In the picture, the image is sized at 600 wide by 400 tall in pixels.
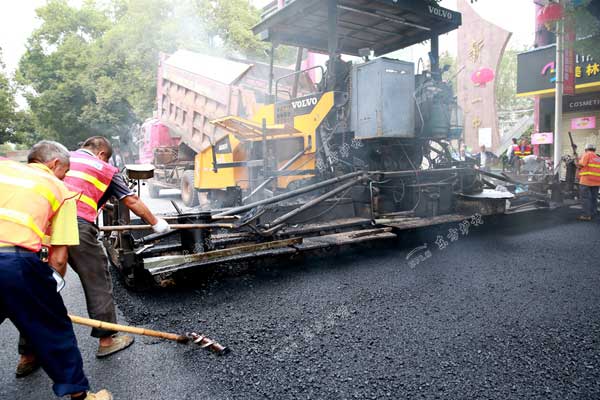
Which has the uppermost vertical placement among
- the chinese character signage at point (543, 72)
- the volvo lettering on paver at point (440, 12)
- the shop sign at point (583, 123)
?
the chinese character signage at point (543, 72)

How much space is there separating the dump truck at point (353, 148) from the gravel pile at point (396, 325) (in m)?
0.48

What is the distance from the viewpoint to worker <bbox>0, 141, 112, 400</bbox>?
1612 mm

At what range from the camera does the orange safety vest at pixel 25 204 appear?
1.61 m

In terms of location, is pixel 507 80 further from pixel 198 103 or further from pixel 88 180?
pixel 88 180

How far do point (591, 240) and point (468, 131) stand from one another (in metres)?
12.5

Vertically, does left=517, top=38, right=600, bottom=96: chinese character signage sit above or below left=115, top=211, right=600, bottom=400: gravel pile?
above

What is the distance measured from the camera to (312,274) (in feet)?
12.5

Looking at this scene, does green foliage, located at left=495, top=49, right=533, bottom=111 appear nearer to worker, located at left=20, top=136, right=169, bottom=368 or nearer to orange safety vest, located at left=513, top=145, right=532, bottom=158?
orange safety vest, located at left=513, top=145, right=532, bottom=158

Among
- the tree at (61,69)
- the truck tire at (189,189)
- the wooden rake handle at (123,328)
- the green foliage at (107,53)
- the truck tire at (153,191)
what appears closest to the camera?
the wooden rake handle at (123,328)

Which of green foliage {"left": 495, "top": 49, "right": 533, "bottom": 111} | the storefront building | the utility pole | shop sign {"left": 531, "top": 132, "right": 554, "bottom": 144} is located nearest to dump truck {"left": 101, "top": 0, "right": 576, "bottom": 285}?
the utility pole

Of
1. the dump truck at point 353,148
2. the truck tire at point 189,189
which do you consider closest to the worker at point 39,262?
the dump truck at point 353,148

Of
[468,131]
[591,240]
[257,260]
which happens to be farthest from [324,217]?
[468,131]

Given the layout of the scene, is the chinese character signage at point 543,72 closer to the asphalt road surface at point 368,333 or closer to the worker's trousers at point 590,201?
the worker's trousers at point 590,201

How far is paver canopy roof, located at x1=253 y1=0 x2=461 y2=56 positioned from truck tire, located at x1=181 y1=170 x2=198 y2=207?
11.9ft
